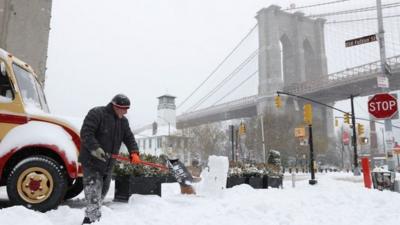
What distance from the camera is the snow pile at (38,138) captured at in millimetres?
6609

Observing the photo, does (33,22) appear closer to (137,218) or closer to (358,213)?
(137,218)

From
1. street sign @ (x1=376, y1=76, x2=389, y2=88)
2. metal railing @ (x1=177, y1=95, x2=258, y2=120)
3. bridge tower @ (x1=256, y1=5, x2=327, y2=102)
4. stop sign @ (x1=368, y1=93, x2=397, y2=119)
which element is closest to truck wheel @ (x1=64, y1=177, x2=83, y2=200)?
stop sign @ (x1=368, y1=93, x2=397, y2=119)

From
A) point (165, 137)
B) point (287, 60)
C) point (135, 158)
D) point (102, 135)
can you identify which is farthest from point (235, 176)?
point (287, 60)

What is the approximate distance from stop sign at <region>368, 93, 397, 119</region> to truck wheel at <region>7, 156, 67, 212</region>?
9.24 meters

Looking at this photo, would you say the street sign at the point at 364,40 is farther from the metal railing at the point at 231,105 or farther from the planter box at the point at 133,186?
the metal railing at the point at 231,105

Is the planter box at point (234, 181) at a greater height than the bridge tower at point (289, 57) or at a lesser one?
lesser

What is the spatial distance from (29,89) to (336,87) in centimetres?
6054

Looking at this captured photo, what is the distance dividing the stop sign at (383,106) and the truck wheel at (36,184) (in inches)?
364

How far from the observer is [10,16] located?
1230cm

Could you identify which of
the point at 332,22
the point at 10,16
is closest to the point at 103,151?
the point at 10,16

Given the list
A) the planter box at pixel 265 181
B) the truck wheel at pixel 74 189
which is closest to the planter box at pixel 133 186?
the truck wheel at pixel 74 189

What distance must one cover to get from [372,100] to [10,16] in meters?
10.9

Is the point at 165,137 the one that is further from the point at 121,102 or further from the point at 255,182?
the point at 121,102

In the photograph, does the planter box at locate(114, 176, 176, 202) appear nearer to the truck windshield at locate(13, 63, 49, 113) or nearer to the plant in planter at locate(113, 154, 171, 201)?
the plant in planter at locate(113, 154, 171, 201)
